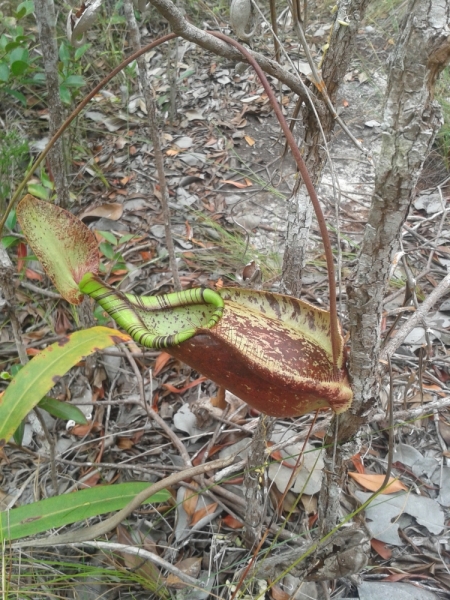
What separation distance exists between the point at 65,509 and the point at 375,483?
0.70 metres

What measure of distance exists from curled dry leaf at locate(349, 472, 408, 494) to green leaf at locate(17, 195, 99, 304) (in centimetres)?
79

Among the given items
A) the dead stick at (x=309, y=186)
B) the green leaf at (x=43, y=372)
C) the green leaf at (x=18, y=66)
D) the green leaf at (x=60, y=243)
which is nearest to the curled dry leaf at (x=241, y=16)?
the dead stick at (x=309, y=186)

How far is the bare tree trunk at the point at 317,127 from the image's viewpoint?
72 cm

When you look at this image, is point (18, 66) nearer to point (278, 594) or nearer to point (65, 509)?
point (65, 509)

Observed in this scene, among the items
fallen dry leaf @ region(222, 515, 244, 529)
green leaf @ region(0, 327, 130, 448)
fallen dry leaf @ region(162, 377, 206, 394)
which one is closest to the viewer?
green leaf @ region(0, 327, 130, 448)

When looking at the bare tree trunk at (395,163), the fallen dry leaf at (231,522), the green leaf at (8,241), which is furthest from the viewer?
the green leaf at (8,241)

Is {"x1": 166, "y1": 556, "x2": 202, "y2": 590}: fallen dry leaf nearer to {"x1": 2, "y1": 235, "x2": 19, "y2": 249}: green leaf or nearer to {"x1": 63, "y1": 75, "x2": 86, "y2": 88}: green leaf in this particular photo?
{"x1": 2, "y1": 235, "x2": 19, "y2": 249}: green leaf

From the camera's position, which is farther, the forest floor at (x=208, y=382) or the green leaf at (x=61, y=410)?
the green leaf at (x=61, y=410)

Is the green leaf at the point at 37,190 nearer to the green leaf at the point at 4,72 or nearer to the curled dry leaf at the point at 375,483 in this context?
the green leaf at the point at 4,72

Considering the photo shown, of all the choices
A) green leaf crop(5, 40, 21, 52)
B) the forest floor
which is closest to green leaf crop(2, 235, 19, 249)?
the forest floor

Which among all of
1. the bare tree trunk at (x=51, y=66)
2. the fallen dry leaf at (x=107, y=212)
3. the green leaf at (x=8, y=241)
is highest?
the bare tree trunk at (x=51, y=66)

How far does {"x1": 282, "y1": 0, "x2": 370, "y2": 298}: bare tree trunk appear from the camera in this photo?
0.72 metres

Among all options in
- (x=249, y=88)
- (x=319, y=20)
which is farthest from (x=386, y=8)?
(x=249, y=88)

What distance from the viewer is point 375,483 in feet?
3.69
